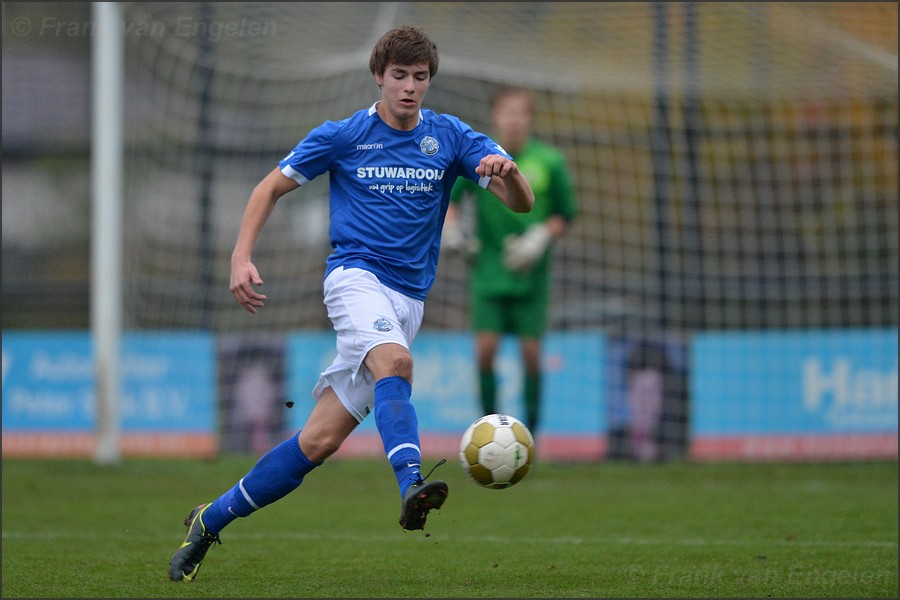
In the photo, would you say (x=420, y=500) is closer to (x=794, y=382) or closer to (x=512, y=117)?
(x=512, y=117)

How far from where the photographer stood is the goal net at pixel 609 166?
33.8 feet

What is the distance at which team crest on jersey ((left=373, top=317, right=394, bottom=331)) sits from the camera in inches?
181

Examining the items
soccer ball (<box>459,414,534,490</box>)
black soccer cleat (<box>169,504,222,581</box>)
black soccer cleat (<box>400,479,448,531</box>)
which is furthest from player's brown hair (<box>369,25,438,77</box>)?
black soccer cleat (<box>169,504,222,581</box>)

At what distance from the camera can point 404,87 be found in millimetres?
4742

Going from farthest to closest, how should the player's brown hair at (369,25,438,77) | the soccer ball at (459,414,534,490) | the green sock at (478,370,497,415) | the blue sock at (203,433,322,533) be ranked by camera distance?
1. the green sock at (478,370,497,415)
2. the blue sock at (203,433,322,533)
3. the player's brown hair at (369,25,438,77)
4. the soccer ball at (459,414,534,490)

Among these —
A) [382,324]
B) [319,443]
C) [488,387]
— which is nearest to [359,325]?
[382,324]

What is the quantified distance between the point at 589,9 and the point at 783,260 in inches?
116

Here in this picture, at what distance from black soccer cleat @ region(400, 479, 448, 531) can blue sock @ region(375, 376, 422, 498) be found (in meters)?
0.22

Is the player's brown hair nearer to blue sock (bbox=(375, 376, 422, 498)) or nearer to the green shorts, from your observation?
blue sock (bbox=(375, 376, 422, 498))

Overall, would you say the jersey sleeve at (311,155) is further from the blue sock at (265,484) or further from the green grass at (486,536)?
the green grass at (486,536)

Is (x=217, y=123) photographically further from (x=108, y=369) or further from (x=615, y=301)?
(x=615, y=301)

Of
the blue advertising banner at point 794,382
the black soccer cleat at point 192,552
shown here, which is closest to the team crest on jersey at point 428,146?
the black soccer cleat at point 192,552

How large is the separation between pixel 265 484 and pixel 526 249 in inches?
165

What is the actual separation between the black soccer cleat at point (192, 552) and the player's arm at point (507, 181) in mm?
1690
